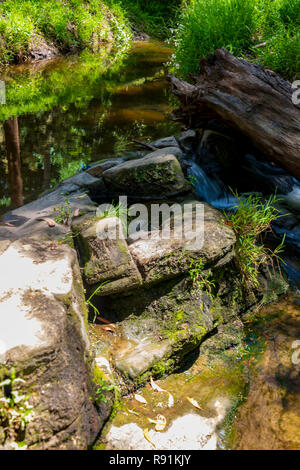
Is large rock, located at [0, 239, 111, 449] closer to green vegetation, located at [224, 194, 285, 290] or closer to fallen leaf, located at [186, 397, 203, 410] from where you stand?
fallen leaf, located at [186, 397, 203, 410]

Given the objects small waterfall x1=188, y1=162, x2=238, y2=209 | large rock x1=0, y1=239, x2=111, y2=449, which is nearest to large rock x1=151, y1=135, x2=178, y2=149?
small waterfall x1=188, y1=162, x2=238, y2=209

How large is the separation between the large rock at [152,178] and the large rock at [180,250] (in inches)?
38.4

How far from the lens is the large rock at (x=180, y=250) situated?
9.79ft

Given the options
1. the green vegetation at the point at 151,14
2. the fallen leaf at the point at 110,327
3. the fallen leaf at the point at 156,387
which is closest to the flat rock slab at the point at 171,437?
the fallen leaf at the point at 156,387

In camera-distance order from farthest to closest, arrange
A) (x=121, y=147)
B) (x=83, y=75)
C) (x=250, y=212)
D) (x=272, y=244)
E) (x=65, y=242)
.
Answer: (x=83, y=75)
(x=121, y=147)
(x=272, y=244)
(x=250, y=212)
(x=65, y=242)

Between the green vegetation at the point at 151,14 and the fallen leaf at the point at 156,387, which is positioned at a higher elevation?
the green vegetation at the point at 151,14

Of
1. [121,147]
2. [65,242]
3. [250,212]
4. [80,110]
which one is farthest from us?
[80,110]

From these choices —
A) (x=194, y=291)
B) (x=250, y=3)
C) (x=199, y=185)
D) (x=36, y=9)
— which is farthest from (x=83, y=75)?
(x=194, y=291)

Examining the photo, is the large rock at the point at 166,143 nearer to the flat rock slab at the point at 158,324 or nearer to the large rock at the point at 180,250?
the large rock at the point at 180,250

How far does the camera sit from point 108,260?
2.96m

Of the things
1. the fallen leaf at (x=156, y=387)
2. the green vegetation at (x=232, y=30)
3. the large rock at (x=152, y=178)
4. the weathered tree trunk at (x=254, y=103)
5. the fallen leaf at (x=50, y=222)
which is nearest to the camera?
the fallen leaf at (x=156, y=387)

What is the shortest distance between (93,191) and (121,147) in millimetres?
1812

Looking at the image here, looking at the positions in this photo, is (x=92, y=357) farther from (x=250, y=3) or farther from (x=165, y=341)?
(x=250, y=3)

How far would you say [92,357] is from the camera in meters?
2.31
